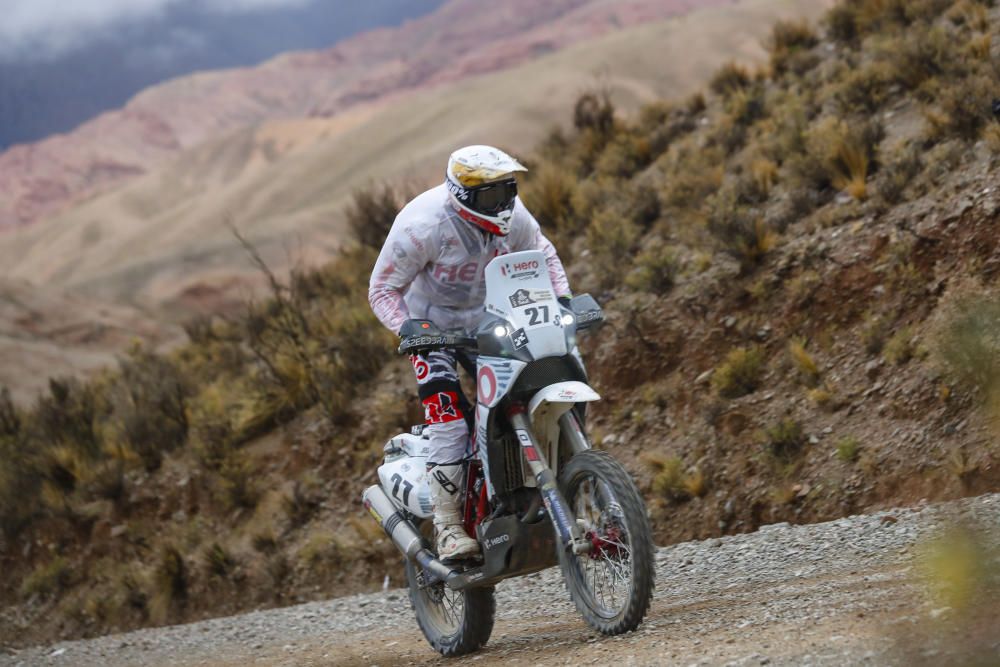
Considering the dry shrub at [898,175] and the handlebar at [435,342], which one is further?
the dry shrub at [898,175]

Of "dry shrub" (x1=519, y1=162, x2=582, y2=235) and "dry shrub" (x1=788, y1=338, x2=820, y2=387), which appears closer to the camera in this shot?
"dry shrub" (x1=788, y1=338, x2=820, y2=387)

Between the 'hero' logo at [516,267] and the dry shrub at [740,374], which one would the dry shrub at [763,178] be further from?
the 'hero' logo at [516,267]

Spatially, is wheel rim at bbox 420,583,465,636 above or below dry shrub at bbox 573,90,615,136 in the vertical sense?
below

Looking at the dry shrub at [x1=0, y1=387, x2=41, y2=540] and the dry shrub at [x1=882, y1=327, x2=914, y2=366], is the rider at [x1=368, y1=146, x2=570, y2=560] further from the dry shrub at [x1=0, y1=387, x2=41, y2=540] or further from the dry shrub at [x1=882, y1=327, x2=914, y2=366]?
the dry shrub at [x1=0, y1=387, x2=41, y2=540]

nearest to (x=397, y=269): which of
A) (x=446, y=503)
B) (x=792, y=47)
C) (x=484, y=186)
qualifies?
(x=484, y=186)

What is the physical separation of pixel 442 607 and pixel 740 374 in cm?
442

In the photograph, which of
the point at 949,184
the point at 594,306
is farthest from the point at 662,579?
the point at 949,184

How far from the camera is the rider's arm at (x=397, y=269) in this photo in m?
6.68

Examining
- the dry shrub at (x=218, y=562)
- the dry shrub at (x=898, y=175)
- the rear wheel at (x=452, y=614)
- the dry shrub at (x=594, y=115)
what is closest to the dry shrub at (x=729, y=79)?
the dry shrub at (x=594, y=115)

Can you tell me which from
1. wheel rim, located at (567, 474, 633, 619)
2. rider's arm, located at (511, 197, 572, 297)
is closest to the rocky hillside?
wheel rim, located at (567, 474, 633, 619)

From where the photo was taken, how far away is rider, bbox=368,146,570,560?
21.1ft

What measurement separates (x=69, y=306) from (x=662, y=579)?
42020 mm

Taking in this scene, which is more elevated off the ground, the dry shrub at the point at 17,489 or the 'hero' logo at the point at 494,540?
the 'hero' logo at the point at 494,540

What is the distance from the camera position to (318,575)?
492 inches
